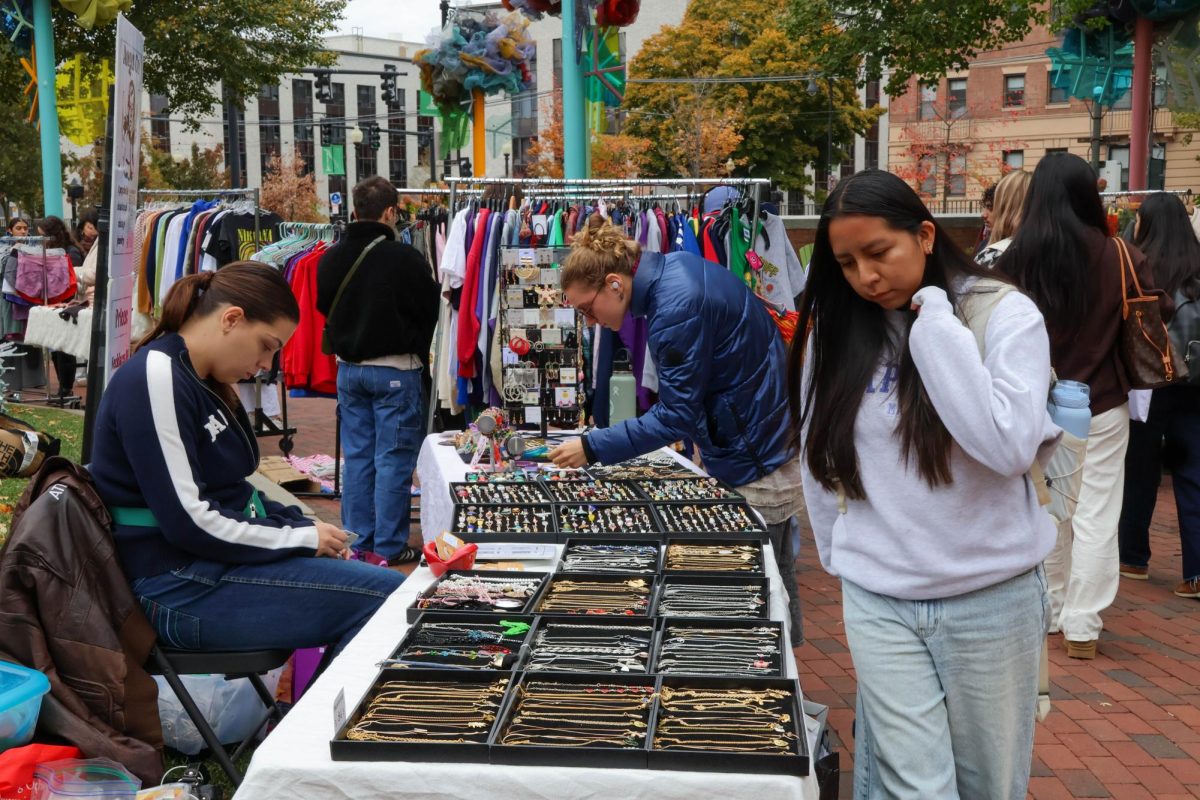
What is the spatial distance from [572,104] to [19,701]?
216 inches

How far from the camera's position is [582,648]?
103 inches

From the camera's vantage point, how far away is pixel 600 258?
3959mm

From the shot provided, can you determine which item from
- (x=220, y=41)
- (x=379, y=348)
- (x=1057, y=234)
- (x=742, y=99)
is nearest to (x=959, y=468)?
(x=1057, y=234)

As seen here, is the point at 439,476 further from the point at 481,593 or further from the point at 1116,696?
the point at 1116,696

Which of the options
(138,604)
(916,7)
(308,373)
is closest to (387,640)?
(138,604)

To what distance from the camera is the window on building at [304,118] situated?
69.1 metres

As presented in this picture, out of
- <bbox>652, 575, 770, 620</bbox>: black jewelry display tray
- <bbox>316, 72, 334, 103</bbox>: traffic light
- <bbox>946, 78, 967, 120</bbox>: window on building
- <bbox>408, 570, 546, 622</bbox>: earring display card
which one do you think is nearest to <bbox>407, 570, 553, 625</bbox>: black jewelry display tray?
<bbox>408, 570, 546, 622</bbox>: earring display card

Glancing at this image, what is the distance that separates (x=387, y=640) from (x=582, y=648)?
47cm

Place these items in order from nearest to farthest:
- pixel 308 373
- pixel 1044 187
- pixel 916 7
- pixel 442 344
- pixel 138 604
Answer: pixel 138 604
pixel 1044 187
pixel 442 344
pixel 308 373
pixel 916 7

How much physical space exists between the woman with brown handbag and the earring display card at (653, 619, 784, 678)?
253 cm

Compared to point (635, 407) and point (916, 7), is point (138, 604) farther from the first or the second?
point (916, 7)

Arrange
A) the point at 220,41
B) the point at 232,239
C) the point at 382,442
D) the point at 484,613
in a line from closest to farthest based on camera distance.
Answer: the point at 484,613
the point at 382,442
the point at 232,239
the point at 220,41

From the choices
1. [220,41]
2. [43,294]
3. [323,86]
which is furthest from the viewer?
[323,86]

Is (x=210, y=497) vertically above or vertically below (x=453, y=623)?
above
